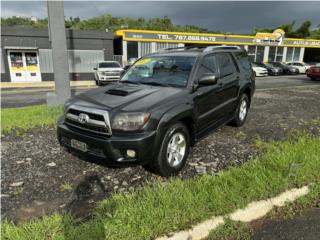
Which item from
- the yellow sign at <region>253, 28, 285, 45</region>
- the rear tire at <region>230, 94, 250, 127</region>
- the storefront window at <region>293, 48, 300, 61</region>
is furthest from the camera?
the storefront window at <region>293, 48, 300, 61</region>

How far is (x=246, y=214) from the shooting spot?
9.39ft

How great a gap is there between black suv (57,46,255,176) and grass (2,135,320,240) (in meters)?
0.49

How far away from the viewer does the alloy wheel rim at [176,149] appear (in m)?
3.68

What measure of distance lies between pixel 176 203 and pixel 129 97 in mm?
1620

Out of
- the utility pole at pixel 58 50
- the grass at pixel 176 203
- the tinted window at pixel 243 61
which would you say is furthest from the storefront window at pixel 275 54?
the grass at pixel 176 203

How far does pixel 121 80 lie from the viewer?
15.9 ft

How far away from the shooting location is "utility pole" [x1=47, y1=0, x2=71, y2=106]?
800 cm

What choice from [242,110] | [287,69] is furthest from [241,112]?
[287,69]

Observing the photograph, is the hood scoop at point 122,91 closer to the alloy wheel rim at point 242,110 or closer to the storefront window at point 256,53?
the alloy wheel rim at point 242,110

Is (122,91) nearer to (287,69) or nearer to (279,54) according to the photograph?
(287,69)

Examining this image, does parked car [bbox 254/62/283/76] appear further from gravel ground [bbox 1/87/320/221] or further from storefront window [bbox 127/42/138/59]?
gravel ground [bbox 1/87/320/221]

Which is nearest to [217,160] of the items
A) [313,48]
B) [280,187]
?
[280,187]

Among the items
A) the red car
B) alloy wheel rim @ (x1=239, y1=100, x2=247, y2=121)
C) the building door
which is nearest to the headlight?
alloy wheel rim @ (x1=239, y1=100, x2=247, y2=121)

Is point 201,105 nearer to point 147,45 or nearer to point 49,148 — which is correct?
point 49,148
